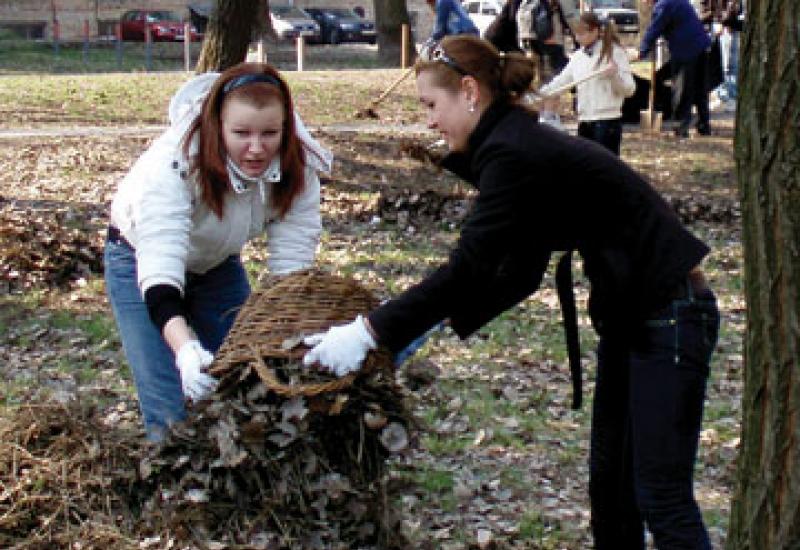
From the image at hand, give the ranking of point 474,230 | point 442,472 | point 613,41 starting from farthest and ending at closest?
point 613,41 < point 442,472 < point 474,230

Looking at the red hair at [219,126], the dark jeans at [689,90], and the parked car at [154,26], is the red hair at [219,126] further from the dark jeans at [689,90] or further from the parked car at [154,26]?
the parked car at [154,26]

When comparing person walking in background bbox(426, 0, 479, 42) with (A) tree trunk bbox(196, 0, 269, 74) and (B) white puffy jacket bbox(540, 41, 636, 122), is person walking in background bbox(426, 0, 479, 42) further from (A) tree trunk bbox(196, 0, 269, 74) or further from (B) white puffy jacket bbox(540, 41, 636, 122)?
(A) tree trunk bbox(196, 0, 269, 74)

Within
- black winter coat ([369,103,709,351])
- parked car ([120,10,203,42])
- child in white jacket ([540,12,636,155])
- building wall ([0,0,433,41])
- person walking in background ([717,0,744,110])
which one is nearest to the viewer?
black winter coat ([369,103,709,351])

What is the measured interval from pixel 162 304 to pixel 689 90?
11.4 meters

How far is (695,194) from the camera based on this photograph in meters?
12.1

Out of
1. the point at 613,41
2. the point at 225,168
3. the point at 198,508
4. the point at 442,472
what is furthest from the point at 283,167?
the point at 613,41

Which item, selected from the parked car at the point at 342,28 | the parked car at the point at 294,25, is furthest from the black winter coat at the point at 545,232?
the parked car at the point at 342,28

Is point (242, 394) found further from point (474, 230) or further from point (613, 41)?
point (613, 41)

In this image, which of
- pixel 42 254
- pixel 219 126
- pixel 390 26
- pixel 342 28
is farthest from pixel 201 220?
pixel 342 28

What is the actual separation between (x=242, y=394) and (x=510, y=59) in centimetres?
115

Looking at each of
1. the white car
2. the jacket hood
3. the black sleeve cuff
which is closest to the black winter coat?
the black sleeve cuff

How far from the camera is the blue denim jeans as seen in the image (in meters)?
4.03

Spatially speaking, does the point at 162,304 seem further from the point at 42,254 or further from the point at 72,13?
the point at 72,13

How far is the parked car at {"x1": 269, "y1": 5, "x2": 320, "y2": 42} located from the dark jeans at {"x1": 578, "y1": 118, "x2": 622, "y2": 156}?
24247mm
